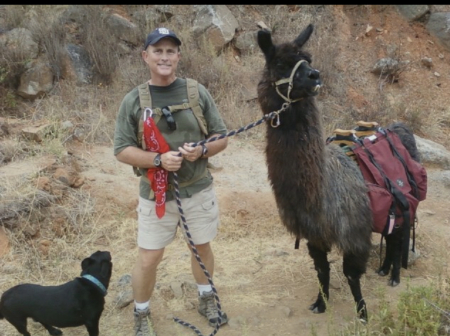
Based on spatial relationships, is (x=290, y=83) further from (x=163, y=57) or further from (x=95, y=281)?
(x=95, y=281)

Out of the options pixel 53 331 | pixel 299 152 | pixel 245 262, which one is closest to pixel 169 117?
pixel 299 152

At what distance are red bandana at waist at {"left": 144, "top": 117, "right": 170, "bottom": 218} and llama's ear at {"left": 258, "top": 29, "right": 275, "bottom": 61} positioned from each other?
0.82 meters

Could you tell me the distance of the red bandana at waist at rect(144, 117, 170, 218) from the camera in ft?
9.93

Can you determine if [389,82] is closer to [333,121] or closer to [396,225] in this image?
[333,121]

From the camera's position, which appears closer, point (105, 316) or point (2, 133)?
point (105, 316)

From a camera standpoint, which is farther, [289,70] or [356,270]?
[356,270]

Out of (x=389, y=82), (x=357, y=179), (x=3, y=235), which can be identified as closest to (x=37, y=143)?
(x=3, y=235)

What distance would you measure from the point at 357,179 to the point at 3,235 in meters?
3.33

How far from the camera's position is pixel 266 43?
3125mm

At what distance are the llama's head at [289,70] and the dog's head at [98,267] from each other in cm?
160

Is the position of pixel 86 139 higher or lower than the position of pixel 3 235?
higher

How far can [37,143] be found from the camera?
641 centimetres

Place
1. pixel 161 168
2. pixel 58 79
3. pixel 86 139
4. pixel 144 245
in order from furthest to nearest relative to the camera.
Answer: pixel 58 79
pixel 86 139
pixel 144 245
pixel 161 168

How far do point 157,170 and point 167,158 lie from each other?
19cm
